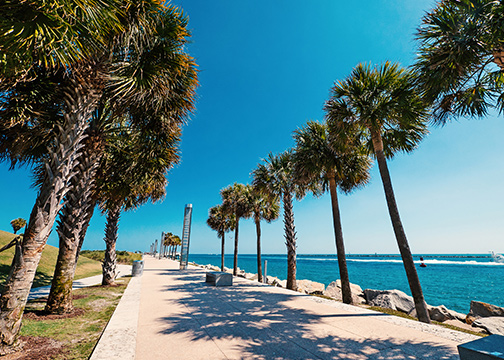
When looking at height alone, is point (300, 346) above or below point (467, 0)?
below

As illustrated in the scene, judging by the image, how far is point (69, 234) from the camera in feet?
22.0

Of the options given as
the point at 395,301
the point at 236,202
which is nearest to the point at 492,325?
the point at 395,301

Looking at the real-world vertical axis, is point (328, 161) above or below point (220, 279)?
above

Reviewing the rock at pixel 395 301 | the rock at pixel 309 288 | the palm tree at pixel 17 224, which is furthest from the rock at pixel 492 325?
the palm tree at pixel 17 224

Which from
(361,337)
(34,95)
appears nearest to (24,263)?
(34,95)

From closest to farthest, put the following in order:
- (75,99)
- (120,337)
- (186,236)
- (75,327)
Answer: (120,337) < (75,327) < (75,99) < (186,236)

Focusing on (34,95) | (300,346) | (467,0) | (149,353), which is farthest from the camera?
(34,95)

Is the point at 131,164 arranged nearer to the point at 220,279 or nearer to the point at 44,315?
the point at 44,315

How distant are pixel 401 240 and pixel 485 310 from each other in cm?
901

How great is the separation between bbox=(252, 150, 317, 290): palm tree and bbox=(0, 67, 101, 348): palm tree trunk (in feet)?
31.2

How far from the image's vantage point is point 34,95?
6570 millimetres

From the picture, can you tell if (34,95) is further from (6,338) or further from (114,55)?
(6,338)

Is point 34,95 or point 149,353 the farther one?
point 34,95

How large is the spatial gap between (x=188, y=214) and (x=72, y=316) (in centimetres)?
1625
